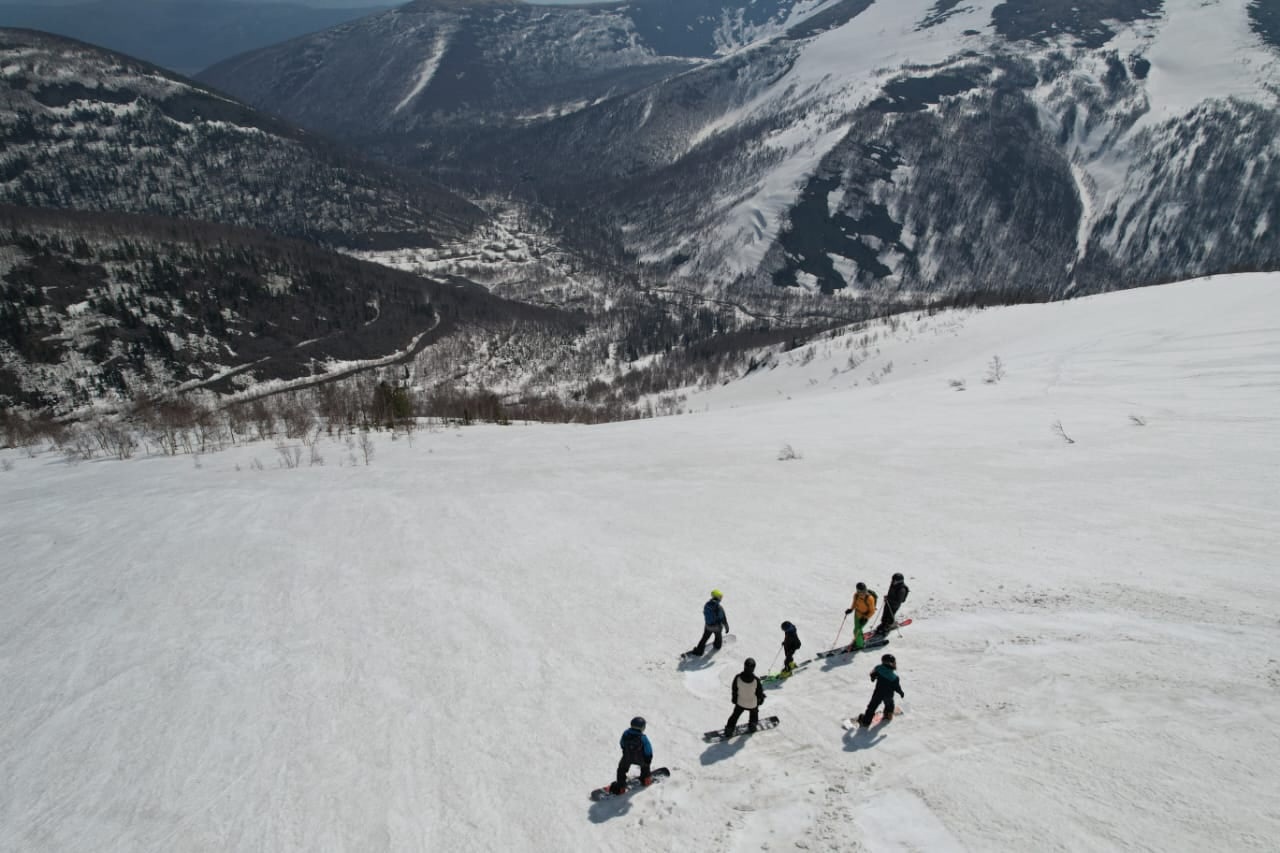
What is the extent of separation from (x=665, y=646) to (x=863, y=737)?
6.05 m

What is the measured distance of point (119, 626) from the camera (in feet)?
68.2

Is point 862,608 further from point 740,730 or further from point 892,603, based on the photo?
point 740,730

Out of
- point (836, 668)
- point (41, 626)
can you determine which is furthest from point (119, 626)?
point (836, 668)

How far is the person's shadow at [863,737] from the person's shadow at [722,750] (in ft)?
7.47

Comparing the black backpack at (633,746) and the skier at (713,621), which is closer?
the black backpack at (633,746)

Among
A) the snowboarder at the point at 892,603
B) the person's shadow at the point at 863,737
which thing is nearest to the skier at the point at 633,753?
the person's shadow at the point at 863,737

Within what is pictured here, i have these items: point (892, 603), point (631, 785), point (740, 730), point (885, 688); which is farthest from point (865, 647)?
point (631, 785)

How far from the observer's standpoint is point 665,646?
1802 cm

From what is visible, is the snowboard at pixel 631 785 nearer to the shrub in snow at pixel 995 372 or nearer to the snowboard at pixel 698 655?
the snowboard at pixel 698 655

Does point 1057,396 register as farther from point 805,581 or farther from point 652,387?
point 652,387

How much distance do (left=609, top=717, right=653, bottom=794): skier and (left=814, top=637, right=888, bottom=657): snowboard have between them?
6.53m

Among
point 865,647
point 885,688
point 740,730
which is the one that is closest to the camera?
point 885,688

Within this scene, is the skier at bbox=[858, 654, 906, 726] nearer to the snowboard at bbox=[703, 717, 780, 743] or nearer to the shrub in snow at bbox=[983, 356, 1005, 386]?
the snowboard at bbox=[703, 717, 780, 743]

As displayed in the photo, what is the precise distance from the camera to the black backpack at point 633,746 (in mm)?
12492
